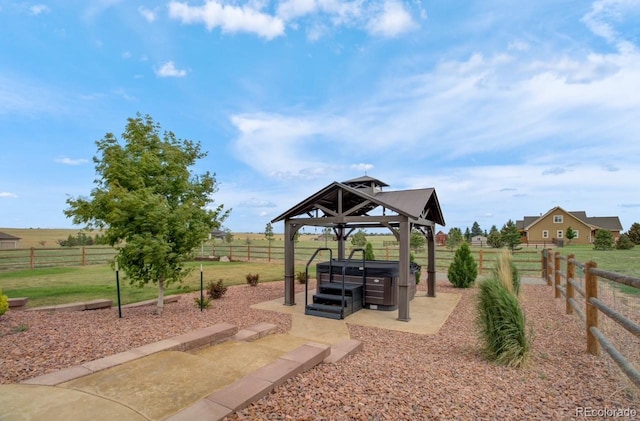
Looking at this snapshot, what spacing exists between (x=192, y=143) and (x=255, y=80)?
4.23 m

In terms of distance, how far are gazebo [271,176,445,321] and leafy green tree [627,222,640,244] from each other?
3806 cm

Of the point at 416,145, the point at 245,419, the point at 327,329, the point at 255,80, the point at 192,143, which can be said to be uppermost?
the point at 255,80

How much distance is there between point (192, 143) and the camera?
7375mm

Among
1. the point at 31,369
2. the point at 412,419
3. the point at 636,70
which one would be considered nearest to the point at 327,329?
the point at 412,419

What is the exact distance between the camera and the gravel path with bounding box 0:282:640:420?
9.50ft

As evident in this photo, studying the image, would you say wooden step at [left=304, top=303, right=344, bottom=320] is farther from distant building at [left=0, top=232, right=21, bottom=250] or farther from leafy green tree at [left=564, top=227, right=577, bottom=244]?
leafy green tree at [left=564, top=227, right=577, bottom=244]

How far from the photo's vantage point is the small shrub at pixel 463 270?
38.2ft

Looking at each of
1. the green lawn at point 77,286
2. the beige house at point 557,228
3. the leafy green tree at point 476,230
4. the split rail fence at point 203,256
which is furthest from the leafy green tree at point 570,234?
the green lawn at point 77,286

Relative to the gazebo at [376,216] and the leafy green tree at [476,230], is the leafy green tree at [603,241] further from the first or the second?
the leafy green tree at [476,230]

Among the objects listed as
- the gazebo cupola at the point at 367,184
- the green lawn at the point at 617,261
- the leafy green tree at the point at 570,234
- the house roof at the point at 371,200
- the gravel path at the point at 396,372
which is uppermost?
the gazebo cupola at the point at 367,184

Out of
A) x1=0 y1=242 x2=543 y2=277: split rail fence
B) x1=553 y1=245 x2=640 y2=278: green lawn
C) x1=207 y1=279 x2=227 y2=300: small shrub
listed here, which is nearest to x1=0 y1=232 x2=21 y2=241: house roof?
x1=0 y1=242 x2=543 y2=277: split rail fence

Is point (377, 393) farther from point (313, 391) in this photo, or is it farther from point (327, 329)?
point (327, 329)

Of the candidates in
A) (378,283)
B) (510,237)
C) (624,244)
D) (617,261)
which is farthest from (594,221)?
(378,283)

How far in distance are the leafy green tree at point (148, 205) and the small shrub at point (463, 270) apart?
27.7 feet
